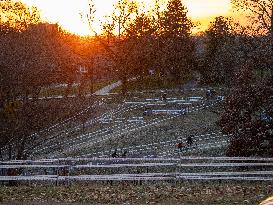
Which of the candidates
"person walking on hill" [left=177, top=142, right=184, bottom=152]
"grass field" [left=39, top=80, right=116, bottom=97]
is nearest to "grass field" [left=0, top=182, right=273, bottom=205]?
"person walking on hill" [left=177, top=142, right=184, bottom=152]

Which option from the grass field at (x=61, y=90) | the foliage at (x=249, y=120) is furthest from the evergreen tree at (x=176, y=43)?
the foliage at (x=249, y=120)

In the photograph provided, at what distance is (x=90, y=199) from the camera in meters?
18.2

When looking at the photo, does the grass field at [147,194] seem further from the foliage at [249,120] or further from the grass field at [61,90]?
the grass field at [61,90]

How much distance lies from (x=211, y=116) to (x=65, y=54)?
23.9 m

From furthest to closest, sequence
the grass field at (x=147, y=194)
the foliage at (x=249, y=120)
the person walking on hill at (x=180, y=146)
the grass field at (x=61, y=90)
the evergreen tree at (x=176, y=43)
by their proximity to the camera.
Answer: the grass field at (x=61, y=90) → the evergreen tree at (x=176, y=43) → the person walking on hill at (x=180, y=146) → the foliage at (x=249, y=120) → the grass field at (x=147, y=194)

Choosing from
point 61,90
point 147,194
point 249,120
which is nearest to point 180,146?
point 249,120

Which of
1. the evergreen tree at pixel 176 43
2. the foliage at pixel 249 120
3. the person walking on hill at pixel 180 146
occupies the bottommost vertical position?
the person walking on hill at pixel 180 146

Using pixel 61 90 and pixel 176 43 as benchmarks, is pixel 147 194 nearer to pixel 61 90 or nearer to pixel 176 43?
pixel 176 43

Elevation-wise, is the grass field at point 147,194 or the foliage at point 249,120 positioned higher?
the foliage at point 249,120

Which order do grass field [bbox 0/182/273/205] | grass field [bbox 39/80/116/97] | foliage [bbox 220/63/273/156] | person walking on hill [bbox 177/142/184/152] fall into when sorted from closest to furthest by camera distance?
grass field [bbox 0/182/273/205] < foliage [bbox 220/63/273/156] < person walking on hill [bbox 177/142/184/152] < grass field [bbox 39/80/116/97]

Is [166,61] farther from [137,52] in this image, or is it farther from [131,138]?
[131,138]

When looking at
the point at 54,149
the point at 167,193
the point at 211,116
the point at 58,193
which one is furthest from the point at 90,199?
the point at 211,116

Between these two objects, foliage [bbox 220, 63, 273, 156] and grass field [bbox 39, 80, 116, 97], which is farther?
grass field [bbox 39, 80, 116, 97]

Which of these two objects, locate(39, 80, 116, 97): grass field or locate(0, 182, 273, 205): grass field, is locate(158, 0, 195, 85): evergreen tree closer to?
locate(39, 80, 116, 97): grass field
